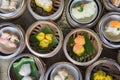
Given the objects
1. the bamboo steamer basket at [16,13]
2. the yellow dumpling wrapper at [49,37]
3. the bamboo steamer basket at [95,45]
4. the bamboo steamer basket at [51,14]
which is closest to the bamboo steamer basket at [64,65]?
the bamboo steamer basket at [95,45]

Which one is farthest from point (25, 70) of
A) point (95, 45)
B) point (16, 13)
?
point (95, 45)

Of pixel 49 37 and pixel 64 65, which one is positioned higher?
pixel 49 37

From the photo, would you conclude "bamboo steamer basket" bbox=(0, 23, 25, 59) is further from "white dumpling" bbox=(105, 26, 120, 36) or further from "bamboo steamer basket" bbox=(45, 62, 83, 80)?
"white dumpling" bbox=(105, 26, 120, 36)

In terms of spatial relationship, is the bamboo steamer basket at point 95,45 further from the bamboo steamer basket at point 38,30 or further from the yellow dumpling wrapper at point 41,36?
the yellow dumpling wrapper at point 41,36

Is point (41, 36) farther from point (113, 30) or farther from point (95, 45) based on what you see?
point (113, 30)

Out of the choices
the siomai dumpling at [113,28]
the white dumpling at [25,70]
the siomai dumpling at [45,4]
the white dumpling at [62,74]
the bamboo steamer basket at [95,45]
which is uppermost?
the siomai dumpling at [45,4]

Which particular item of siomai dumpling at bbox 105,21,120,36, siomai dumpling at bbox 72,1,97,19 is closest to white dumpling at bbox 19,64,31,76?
siomai dumpling at bbox 72,1,97,19

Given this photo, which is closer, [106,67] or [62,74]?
[62,74]

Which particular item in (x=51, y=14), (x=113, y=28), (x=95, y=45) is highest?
(x=51, y=14)

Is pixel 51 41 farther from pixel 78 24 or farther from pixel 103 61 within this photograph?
pixel 103 61

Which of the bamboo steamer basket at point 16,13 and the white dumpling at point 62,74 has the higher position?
the bamboo steamer basket at point 16,13

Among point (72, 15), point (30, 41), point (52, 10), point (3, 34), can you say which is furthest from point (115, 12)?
point (3, 34)
